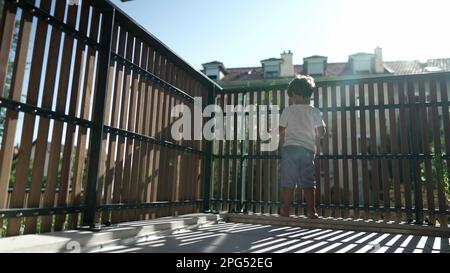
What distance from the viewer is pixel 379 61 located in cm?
1970

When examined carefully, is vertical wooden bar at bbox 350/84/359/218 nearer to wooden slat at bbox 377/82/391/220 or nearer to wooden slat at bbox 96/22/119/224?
wooden slat at bbox 377/82/391/220

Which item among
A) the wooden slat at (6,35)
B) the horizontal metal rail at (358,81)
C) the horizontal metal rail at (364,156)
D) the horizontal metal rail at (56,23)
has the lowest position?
the horizontal metal rail at (364,156)

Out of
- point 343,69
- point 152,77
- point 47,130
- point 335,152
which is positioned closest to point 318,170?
point 335,152

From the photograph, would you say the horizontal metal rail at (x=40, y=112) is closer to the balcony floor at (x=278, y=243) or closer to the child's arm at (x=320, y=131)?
the balcony floor at (x=278, y=243)

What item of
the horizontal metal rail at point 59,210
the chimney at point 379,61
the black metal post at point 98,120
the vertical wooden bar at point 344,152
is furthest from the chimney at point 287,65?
the black metal post at point 98,120

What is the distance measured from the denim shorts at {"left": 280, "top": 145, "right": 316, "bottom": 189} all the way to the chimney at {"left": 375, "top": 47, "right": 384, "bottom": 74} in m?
18.3

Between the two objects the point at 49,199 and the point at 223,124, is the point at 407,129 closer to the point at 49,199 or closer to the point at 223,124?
the point at 223,124

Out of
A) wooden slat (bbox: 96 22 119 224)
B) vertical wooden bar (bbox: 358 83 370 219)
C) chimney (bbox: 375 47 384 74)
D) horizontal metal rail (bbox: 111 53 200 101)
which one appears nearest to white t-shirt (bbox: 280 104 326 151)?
vertical wooden bar (bbox: 358 83 370 219)

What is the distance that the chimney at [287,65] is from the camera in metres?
21.4

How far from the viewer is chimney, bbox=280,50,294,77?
21.4 metres

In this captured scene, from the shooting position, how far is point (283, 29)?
6.91m

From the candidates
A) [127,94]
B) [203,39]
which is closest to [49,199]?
[127,94]

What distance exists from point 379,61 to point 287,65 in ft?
18.9

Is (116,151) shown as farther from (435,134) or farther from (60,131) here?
(435,134)
